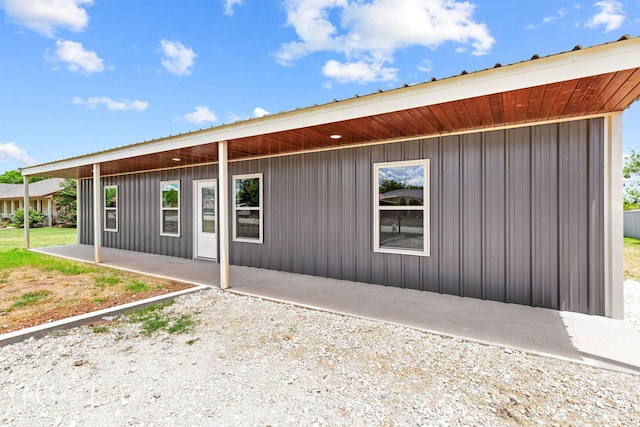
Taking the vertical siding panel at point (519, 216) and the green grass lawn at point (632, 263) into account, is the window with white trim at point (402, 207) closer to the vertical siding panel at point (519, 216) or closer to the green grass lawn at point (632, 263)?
the vertical siding panel at point (519, 216)

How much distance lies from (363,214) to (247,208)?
270 centimetres

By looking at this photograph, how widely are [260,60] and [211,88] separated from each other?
4417 millimetres

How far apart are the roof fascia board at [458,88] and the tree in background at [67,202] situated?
21267mm

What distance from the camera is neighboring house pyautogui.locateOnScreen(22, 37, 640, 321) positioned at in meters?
2.94

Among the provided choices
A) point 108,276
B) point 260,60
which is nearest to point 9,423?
point 108,276

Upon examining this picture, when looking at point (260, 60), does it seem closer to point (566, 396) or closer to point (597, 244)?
point (597, 244)

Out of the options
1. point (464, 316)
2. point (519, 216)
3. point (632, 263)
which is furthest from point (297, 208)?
point (632, 263)

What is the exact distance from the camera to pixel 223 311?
12.6 feet

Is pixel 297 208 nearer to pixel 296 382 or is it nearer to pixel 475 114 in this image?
pixel 475 114

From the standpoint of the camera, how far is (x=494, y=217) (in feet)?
13.4

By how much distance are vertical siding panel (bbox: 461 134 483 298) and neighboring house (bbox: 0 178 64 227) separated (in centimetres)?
2708

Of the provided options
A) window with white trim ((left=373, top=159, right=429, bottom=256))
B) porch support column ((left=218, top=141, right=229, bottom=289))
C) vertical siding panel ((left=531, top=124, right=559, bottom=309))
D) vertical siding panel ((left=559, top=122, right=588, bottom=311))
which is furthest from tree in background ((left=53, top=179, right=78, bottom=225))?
vertical siding panel ((left=559, top=122, right=588, bottom=311))

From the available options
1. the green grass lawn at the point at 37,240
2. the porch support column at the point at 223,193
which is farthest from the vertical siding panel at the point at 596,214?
the green grass lawn at the point at 37,240

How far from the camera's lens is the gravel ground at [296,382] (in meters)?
1.87
